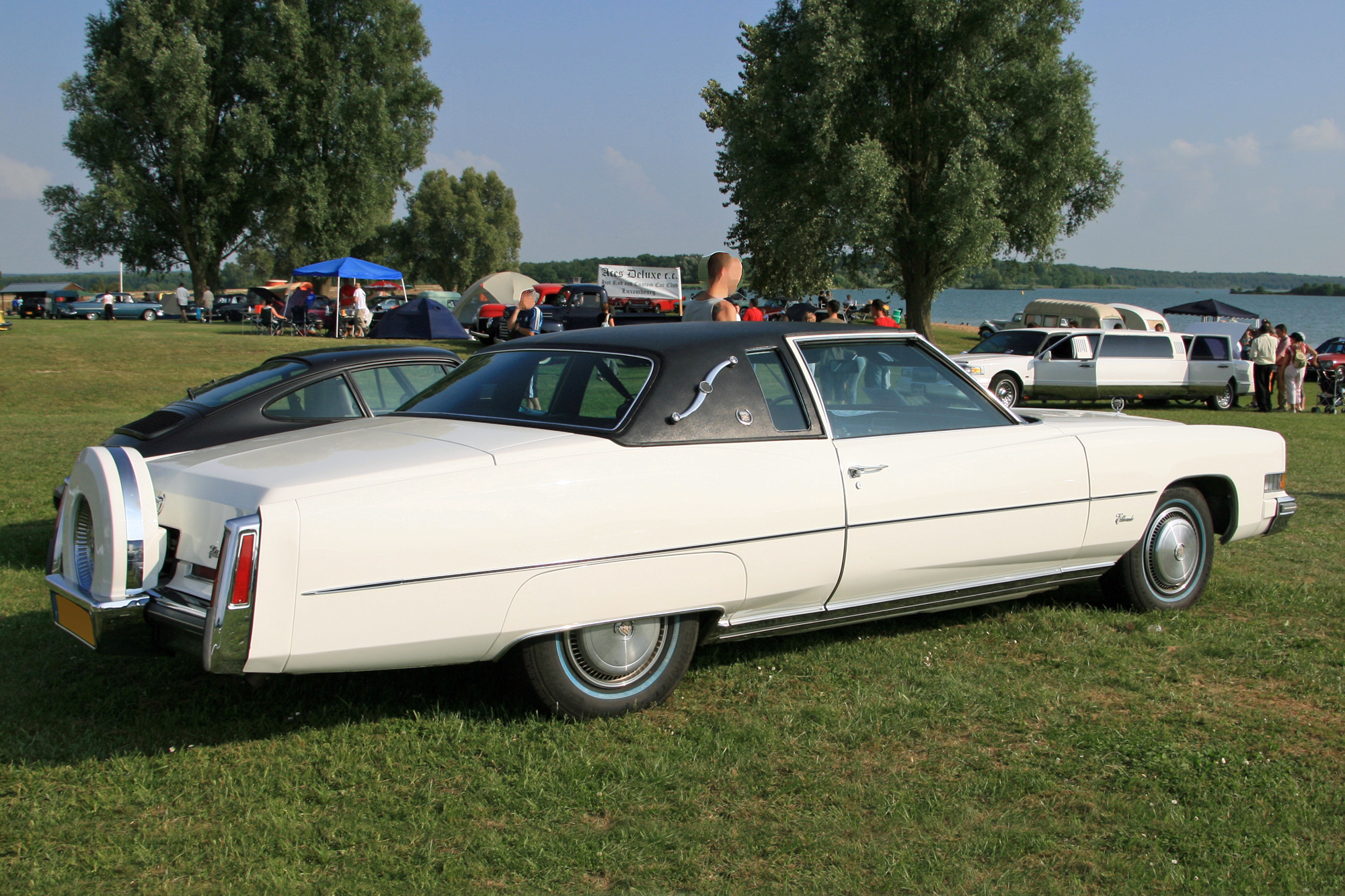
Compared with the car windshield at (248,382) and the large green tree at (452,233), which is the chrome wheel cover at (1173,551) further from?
the large green tree at (452,233)

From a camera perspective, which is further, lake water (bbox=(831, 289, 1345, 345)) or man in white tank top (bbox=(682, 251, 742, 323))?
lake water (bbox=(831, 289, 1345, 345))

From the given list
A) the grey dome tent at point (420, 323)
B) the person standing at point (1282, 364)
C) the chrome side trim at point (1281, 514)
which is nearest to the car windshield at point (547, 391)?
the chrome side trim at point (1281, 514)

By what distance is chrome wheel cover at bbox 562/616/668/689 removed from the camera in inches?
144

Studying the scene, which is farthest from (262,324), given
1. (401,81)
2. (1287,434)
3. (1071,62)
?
(1287,434)

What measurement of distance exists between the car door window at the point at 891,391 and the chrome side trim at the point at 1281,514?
6.20ft

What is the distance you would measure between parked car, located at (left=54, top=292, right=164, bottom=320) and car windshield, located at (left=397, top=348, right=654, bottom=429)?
50.5 metres

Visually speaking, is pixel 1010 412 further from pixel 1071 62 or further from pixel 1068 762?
pixel 1071 62

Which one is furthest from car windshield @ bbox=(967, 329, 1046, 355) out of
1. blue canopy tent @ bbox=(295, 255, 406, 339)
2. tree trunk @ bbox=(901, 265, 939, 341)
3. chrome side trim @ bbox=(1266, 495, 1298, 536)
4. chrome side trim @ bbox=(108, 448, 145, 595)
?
chrome side trim @ bbox=(108, 448, 145, 595)

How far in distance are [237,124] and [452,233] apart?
1790 inches

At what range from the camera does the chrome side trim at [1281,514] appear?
217 inches

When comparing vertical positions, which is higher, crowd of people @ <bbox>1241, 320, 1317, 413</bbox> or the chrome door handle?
crowd of people @ <bbox>1241, 320, 1317, 413</bbox>

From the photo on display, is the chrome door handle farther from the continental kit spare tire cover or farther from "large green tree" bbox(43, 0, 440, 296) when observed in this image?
"large green tree" bbox(43, 0, 440, 296)

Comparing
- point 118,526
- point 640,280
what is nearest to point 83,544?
point 118,526

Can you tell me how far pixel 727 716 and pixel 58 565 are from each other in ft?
8.12
